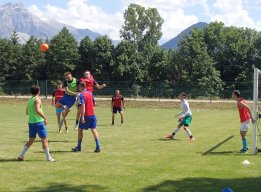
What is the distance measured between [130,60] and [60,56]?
10432 mm

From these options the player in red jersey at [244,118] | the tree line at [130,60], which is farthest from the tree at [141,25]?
the player in red jersey at [244,118]

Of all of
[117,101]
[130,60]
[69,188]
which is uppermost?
[130,60]

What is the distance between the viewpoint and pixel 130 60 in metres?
65.1

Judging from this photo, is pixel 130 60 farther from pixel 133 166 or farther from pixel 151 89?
pixel 133 166

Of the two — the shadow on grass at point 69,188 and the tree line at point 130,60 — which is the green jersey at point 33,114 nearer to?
the shadow on grass at point 69,188

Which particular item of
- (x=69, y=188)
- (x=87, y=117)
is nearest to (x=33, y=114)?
(x=87, y=117)

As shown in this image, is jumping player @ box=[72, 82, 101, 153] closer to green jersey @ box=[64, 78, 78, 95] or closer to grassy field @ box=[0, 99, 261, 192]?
grassy field @ box=[0, 99, 261, 192]

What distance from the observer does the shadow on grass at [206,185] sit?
328 inches

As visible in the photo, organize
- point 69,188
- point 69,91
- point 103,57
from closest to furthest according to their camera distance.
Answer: point 69,188, point 69,91, point 103,57

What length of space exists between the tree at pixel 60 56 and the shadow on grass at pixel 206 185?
55.1 metres

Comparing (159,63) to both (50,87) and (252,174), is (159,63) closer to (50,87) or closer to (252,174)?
(50,87)

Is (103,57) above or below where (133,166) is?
above

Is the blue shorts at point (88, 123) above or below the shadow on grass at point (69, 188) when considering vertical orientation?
above

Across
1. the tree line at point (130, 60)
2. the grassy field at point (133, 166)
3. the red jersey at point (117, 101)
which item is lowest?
the grassy field at point (133, 166)
